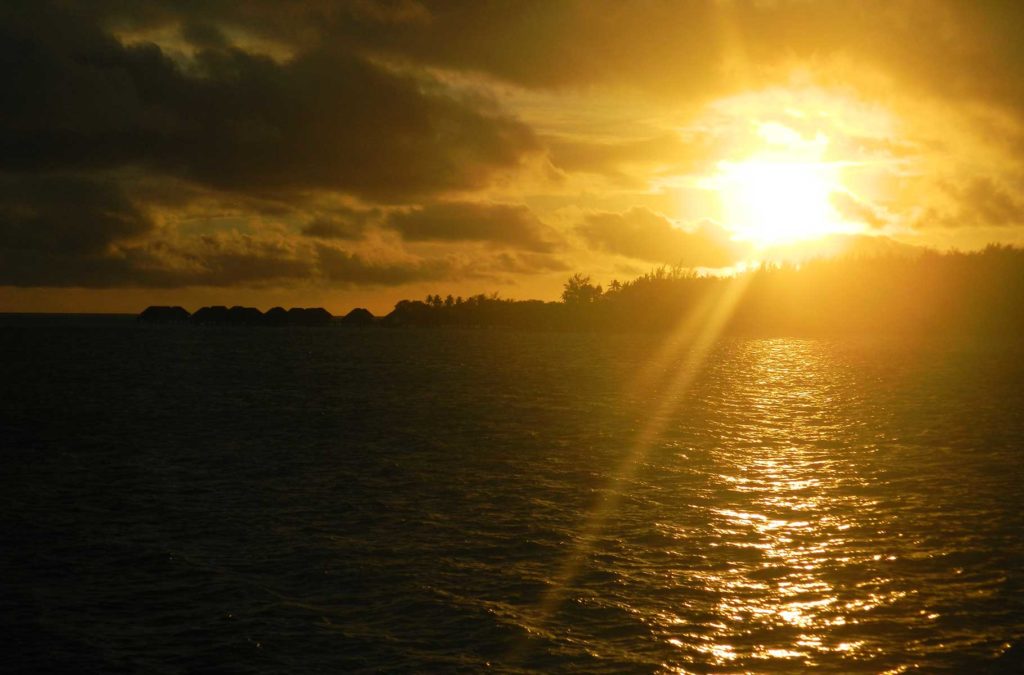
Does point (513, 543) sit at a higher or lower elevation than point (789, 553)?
lower

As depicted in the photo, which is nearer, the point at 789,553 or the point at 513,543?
the point at 789,553

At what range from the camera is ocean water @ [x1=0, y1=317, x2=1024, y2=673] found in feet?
61.3

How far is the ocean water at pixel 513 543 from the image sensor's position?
18688mm

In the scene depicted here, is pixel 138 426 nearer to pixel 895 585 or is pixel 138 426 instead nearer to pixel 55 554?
pixel 55 554

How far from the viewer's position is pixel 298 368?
13462 centimetres

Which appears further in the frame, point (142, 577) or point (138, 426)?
point (138, 426)

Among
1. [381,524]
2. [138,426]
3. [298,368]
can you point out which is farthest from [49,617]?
[298,368]

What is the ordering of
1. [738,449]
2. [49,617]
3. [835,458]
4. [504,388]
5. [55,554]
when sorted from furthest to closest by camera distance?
1. [504,388]
2. [738,449]
3. [835,458]
4. [55,554]
5. [49,617]

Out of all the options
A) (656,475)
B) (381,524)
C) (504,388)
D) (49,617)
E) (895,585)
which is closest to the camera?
(49,617)

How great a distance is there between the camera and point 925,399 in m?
77.4

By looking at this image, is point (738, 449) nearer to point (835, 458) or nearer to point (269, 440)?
point (835, 458)

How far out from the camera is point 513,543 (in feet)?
88.0

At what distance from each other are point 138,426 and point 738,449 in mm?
38391

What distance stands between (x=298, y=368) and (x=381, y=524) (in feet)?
356
